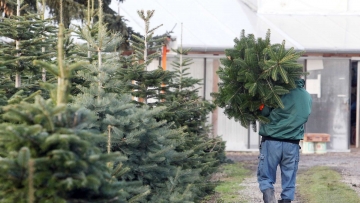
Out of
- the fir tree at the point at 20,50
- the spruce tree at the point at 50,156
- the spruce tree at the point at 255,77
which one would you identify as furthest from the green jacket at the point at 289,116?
the spruce tree at the point at 50,156

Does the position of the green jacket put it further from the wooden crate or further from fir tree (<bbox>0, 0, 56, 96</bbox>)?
the wooden crate

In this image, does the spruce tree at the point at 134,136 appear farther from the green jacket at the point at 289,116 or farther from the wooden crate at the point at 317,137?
the wooden crate at the point at 317,137

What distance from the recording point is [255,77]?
25.2 ft

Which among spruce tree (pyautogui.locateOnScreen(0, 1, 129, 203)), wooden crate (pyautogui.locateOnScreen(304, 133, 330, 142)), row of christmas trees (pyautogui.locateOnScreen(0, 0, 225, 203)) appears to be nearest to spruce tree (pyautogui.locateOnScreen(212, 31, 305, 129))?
row of christmas trees (pyautogui.locateOnScreen(0, 0, 225, 203))

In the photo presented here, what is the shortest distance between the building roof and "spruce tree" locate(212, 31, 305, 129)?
8.47 metres

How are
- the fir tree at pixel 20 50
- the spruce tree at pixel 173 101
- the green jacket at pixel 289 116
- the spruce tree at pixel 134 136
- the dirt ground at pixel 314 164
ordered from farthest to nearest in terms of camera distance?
the dirt ground at pixel 314 164 → the spruce tree at pixel 173 101 → the green jacket at pixel 289 116 → the fir tree at pixel 20 50 → the spruce tree at pixel 134 136

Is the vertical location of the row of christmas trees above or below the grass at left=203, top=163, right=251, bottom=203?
above

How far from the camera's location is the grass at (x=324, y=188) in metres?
9.44

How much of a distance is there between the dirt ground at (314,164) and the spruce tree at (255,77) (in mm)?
1924

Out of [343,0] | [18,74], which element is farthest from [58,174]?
[343,0]

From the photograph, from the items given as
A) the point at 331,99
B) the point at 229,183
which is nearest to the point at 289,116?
the point at 229,183

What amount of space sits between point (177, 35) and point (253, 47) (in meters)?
9.04

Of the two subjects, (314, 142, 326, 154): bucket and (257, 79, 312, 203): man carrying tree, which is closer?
(257, 79, 312, 203): man carrying tree

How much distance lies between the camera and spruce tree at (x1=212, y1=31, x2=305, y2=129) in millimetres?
7484
